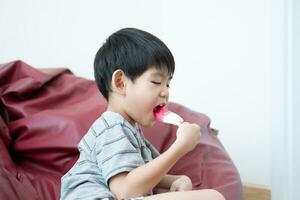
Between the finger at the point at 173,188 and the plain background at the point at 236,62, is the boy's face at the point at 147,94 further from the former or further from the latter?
the plain background at the point at 236,62

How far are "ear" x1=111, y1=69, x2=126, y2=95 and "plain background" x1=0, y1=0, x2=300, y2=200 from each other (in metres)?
0.72

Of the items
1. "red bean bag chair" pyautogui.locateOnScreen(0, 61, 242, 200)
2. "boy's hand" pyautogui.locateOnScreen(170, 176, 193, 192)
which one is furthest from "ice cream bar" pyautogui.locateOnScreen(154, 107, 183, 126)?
"red bean bag chair" pyautogui.locateOnScreen(0, 61, 242, 200)

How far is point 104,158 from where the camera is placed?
703 mm

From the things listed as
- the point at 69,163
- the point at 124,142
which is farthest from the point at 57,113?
the point at 124,142

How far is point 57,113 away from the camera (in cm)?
111

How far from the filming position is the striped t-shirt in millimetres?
691

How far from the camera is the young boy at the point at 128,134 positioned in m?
0.68

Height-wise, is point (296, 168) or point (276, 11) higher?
point (276, 11)

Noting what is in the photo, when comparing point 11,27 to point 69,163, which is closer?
point 69,163

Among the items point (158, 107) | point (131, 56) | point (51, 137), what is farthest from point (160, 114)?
point (51, 137)

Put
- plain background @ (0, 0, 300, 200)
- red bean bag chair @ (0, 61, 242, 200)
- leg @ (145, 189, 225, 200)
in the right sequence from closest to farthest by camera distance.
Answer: leg @ (145, 189, 225, 200) → red bean bag chair @ (0, 61, 242, 200) → plain background @ (0, 0, 300, 200)

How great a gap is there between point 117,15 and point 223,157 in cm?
77

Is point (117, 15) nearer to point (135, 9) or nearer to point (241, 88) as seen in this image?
point (135, 9)

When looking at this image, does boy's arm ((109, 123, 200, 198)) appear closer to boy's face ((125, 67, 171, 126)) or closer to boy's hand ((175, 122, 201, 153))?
boy's hand ((175, 122, 201, 153))
